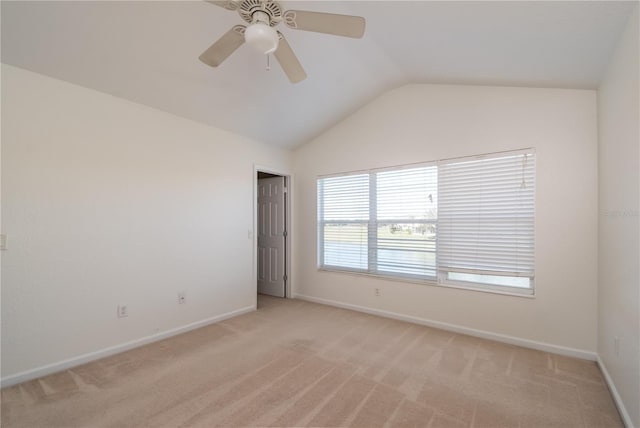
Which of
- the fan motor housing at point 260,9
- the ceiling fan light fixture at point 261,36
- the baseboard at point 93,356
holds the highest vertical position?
the fan motor housing at point 260,9

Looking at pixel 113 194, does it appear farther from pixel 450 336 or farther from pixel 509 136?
pixel 509 136

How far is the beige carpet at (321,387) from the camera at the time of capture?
6.12ft

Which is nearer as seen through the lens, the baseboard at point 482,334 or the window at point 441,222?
the baseboard at point 482,334

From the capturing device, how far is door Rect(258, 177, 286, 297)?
16.1 feet

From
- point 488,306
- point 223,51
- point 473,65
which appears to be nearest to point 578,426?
point 488,306

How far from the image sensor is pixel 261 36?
63.4 inches

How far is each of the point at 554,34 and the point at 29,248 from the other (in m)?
4.26

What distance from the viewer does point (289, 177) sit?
4.85m

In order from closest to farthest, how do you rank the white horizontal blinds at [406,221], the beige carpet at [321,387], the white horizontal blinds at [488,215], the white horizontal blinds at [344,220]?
1. the beige carpet at [321,387]
2. the white horizontal blinds at [488,215]
3. the white horizontal blinds at [406,221]
4. the white horizontal blinds at [344,220]

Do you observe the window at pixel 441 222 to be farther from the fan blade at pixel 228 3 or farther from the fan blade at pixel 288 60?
the fan blade at pixel 228 3

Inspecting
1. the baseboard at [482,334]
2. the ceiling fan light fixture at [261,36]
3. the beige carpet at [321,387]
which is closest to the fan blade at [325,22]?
the ceiling fan light fixture at [261,36]

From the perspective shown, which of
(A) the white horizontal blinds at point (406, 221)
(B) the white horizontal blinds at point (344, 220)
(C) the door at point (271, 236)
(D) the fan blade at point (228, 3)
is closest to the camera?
(D) the fan blade at point (228, 3)

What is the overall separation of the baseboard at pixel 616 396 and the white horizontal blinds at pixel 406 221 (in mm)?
1602

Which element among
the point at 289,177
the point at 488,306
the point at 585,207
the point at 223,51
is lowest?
the point at 488,306
